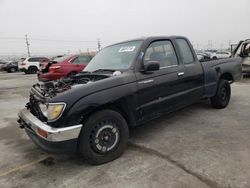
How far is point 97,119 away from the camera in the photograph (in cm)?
309

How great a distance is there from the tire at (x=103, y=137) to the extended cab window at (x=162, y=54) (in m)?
1.20

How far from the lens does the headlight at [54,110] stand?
9.36 feet

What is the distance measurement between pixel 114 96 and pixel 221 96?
3.33 metres

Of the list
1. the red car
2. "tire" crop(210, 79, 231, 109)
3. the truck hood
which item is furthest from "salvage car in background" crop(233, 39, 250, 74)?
the truck hood

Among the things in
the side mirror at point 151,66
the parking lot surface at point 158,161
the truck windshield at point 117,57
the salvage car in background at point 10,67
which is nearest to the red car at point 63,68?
the parking lot surface at point 158,161

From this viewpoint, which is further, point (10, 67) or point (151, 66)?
point (10, 67)

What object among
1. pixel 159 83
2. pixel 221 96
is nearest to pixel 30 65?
pixel 221 96

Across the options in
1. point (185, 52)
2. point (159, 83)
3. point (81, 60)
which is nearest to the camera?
point (159, 83)

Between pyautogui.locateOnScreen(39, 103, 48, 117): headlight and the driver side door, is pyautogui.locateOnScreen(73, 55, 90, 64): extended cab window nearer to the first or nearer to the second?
the driver side door

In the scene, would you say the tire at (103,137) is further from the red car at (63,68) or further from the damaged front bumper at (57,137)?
the red car at (63,68)

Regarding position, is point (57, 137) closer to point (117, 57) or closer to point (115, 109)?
point (115, 109)

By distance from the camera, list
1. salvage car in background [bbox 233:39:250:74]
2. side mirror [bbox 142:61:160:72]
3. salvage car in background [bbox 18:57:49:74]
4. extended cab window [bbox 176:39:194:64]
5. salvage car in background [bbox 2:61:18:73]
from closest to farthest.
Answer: side mirror [bbox 142:61:160:72] → extended cab window [bbox 176:39:194:64] → salvage car in background [bbox 233:39:250:74] → salvage car in background [bbox 18:57:49:74] → salvage car in background [bbox 2:61:18:73]

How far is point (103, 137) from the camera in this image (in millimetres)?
3217

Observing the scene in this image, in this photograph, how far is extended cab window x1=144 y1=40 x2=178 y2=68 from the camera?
4.01 metres
